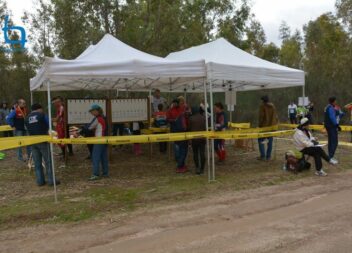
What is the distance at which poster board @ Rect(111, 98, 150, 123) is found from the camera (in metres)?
12.3

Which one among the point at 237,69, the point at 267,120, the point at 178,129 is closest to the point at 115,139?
the point at 178,129

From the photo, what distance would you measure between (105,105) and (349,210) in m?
7.22

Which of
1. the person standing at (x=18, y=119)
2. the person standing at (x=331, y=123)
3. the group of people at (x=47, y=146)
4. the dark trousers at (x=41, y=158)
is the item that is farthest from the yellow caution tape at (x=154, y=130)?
the person standing at (x=331, y=123)

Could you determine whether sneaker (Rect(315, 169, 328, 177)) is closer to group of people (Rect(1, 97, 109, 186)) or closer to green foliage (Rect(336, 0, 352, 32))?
group of people (Rect(1, 97, 109, 186))

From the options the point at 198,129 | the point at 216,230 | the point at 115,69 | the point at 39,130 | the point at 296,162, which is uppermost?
the point at 115,69

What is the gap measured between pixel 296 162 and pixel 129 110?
198 inches

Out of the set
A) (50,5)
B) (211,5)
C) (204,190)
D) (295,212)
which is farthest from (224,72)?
(211,5)

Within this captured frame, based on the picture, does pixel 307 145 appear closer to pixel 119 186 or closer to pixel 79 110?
pixel 119 186

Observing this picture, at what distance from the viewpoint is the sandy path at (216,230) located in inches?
208

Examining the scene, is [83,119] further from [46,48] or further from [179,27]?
[179,27]

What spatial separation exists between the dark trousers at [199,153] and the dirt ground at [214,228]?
174cm

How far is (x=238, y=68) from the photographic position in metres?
9.54

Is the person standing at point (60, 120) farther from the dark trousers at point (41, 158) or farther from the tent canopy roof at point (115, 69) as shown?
the dark trousers at point (41, 158)

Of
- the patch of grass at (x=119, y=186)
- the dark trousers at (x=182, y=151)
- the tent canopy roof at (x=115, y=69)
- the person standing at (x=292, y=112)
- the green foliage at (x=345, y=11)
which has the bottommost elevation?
the patch of grass at (x=119, y=186)
